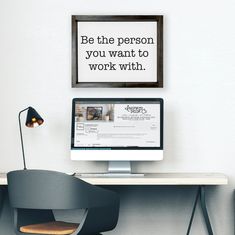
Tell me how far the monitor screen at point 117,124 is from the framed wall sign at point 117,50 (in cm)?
16

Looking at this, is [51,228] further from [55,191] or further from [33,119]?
[33,119]

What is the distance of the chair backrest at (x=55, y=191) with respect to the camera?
2281mm

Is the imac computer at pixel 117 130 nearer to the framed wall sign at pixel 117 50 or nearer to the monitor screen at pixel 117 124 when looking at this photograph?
the monitor screen at pixel 117 124

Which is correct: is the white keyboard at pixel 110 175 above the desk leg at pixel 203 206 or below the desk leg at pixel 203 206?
above

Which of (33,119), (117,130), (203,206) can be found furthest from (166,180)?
(33,119)

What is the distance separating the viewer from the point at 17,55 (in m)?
3.12

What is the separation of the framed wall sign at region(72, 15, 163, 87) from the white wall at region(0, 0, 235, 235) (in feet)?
0.14

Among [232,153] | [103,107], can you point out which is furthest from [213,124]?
[103,107]

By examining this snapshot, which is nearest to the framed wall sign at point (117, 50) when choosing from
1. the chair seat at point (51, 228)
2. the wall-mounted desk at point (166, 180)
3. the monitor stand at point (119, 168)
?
the monitor stand at point (119, 168)

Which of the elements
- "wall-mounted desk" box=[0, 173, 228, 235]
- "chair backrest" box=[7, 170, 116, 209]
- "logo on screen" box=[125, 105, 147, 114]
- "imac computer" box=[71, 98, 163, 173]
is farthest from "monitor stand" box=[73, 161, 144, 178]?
"chair backrest" box=[7, 170, 116, 209]

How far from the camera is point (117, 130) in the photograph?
9.68 feet

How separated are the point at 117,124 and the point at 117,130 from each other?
30 millimetres

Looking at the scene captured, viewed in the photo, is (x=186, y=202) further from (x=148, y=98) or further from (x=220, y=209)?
(x=148, y=98)

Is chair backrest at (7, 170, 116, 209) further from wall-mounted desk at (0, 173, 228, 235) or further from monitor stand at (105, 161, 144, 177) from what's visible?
monitor stand at (105, 161, 144, 177)
